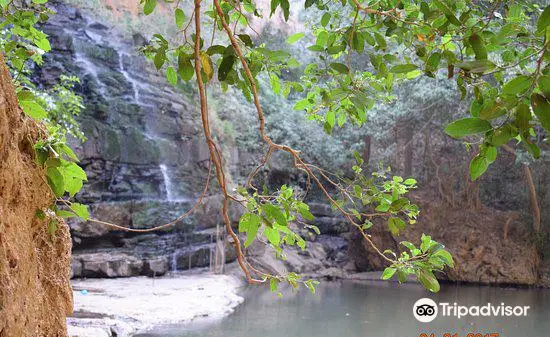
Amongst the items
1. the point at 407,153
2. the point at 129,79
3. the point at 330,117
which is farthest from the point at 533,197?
the point at 330,117

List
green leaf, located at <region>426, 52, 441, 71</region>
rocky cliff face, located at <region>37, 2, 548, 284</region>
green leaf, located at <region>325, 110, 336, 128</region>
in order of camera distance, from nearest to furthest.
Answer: green leaf, located at <region>426, 52, 441, 71</region>
green leaf, located at <region>325, 110, 336, 128</region>
rocky cliff face, located at <region>37, 2, 548, 284</region>

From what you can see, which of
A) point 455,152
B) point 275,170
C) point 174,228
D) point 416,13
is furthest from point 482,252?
point 416,13

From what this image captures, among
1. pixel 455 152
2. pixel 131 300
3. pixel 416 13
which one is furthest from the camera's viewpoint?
pixel 455 152

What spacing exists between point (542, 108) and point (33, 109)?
1287mm

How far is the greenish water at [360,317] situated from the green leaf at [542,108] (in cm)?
680

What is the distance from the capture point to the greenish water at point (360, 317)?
791 centimetres

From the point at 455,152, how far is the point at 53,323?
13.4 meters

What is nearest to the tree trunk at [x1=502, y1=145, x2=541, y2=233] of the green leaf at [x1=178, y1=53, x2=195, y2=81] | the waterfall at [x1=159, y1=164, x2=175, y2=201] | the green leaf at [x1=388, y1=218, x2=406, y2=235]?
the waterfall at [x1=159, y1=164, x2=175, y2=201]

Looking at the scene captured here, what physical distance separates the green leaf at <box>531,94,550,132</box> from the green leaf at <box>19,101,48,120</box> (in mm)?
1222

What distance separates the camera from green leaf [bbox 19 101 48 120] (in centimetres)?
155

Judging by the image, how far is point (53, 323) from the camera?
1.92 meters

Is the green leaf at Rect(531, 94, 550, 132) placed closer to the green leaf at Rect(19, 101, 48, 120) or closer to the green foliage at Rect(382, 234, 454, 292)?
the green foliage at Rect(382, 234, 454, 292)

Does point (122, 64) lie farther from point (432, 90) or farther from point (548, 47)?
A: point (548, 47)

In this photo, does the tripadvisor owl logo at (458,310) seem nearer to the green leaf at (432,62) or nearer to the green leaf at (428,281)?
the green leaf at (428,281)
